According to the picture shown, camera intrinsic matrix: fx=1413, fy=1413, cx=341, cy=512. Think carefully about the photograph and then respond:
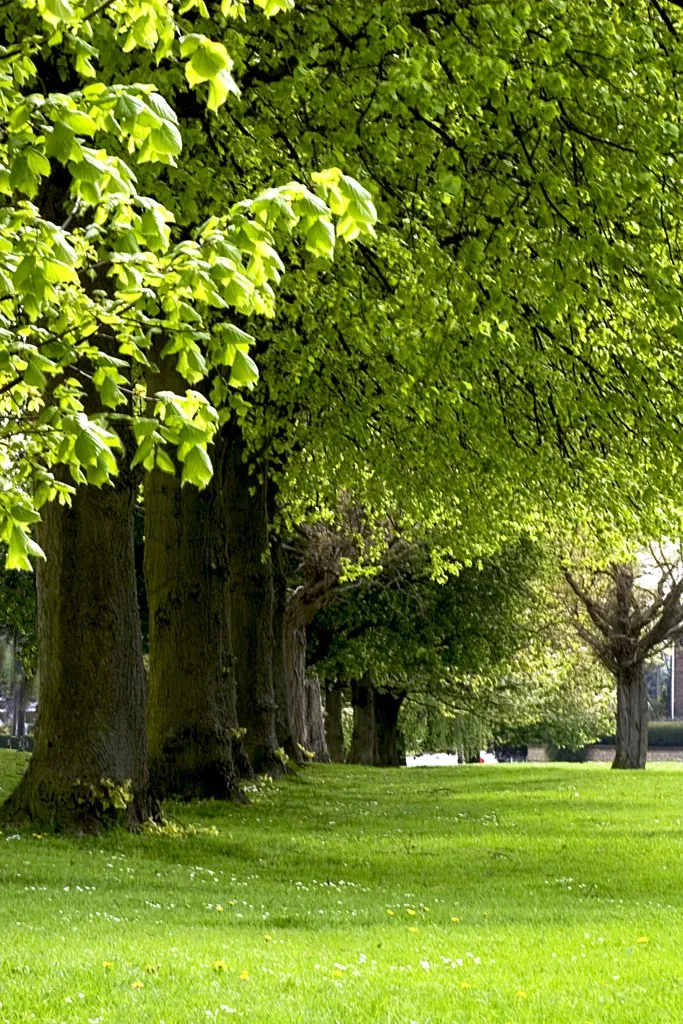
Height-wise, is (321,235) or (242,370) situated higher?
(321,235)

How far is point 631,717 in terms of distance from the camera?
1684 inches

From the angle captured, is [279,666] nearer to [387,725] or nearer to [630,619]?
[630,619]

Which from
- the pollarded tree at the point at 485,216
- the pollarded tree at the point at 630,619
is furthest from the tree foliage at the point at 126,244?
the pollarded tree at the point at 630,619

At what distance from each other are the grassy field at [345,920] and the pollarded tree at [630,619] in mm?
18670

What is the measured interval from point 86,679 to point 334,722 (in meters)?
37.6

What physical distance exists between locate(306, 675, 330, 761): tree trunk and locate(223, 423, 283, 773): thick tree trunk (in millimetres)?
15227

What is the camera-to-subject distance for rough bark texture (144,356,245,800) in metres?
20.6

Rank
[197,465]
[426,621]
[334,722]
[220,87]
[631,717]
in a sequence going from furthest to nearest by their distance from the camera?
1. [334,722]
2. [631,717]
3. [426,621]
4. [197,465]
5. [220,87]

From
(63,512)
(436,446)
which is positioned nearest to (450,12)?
(63,512)

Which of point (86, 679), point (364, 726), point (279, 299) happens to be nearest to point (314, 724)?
point (364, 726)

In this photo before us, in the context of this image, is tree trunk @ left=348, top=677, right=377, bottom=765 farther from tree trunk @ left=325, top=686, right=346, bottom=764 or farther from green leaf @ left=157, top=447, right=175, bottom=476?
green leaf @ left=157, top=447, right=175, bottom=476

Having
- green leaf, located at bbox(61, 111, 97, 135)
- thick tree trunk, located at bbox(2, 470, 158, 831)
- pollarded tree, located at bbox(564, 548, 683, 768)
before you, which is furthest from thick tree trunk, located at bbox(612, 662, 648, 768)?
green leaf, located at bbox(61, 111, 97, 135)

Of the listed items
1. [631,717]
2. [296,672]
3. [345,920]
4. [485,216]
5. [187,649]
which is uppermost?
[485,216]

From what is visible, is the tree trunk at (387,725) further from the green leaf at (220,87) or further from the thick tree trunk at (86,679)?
the green leaf at (220,87)
